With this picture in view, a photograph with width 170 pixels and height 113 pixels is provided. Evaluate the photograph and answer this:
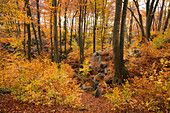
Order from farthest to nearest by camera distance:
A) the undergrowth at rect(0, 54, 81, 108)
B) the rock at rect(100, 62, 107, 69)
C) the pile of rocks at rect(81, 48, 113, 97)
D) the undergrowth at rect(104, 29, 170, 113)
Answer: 1. the rock at rect(100, 62, 107, 69)
2. the pile of rocks at rect(81, 48, 113, 97)
3. the undergrowth at rect(0, 54, 81, 108)
4. the undergrowth at rect(104, 29, 170, 113)

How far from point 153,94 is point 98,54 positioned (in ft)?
24.5

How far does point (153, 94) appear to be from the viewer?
313 cm

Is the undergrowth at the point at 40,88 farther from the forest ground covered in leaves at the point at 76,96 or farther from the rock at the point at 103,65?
the rock at the point at 103,65

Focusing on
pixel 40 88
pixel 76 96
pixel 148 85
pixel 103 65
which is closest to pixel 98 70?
pixel 103 65

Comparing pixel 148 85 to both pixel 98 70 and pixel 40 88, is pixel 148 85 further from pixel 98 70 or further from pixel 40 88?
pixel 98 70

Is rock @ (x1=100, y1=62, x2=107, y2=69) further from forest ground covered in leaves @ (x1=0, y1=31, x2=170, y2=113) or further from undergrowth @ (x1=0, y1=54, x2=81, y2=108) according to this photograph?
undergrowth @ (x1=0, y1=54, x2=81, y2=108)

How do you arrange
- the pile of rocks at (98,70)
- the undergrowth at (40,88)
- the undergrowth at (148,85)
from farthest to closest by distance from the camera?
the pile of rocks at (98,70) → the undergrowth at (40,88) → the undergrowth at (148,85)

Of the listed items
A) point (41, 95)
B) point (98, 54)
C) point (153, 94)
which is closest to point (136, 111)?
point (153, 94)

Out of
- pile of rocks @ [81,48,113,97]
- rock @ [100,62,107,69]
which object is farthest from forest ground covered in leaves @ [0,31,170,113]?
rock @ [100,62,107,69]

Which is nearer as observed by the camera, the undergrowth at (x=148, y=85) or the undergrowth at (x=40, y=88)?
the undergrowth at (x=148, y=85)

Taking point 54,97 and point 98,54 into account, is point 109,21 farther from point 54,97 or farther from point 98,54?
point 54,97

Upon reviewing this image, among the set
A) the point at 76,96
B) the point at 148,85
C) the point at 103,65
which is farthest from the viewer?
the point at 103,65

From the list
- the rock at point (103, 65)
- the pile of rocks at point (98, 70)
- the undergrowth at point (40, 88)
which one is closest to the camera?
the undergrowth at point (40, 88)

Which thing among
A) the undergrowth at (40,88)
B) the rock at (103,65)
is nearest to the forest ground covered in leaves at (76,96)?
the undergrowth at (40,88)
